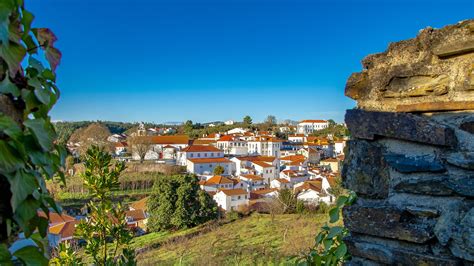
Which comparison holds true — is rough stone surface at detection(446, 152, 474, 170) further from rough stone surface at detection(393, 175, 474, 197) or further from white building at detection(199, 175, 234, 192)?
white building at detection(199, 175, 234, 192)

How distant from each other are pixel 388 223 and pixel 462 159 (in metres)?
0.37

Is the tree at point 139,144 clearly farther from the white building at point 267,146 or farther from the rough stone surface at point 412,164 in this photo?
the rough stone surface at point 412,164

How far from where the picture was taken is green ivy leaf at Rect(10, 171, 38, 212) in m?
0.74

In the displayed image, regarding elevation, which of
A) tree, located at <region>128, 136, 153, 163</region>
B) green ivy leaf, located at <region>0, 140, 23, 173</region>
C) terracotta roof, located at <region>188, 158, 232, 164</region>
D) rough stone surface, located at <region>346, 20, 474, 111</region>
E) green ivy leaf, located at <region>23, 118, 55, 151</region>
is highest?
rough stone surface, located at <region>346, 20, 474, 111</region>

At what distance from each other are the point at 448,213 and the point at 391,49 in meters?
0.75

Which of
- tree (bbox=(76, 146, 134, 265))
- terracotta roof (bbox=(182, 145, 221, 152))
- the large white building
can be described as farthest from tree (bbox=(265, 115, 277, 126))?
tree (bbox=(76, 146, 134, 265))

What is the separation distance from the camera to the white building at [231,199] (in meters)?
26.9

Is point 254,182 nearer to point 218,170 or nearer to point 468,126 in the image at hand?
point 218,170

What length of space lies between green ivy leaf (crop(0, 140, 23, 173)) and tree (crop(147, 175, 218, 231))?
2096cm

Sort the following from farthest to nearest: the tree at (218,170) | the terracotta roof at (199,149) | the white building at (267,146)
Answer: the white building at (267,146) < the terracotta roof at (199,149) < the tree at (218,170)

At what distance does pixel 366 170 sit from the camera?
158cm

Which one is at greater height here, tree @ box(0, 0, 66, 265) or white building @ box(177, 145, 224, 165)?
tree @ box(0, 0, 66, 265)

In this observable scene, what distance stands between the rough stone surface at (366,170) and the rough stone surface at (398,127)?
2.1 inches

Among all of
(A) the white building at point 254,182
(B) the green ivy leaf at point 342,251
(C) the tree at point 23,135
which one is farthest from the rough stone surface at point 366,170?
(A) the white building at point 254,182
